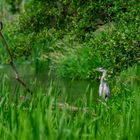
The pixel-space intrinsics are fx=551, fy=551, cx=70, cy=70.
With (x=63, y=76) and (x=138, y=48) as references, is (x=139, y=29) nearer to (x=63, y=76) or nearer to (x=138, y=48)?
(x=138, y=48)

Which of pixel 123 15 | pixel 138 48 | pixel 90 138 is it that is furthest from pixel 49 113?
pixel 123 15

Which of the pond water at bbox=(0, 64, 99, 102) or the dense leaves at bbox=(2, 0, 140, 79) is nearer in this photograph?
the dense leaves at bbox=(2, 0, 140, 79)

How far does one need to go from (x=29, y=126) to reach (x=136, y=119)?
33.8 inches

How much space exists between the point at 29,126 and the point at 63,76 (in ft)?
41.5

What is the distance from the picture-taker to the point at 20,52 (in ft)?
33.4

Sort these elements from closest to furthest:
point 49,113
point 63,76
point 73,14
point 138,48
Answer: point 49,113 → point 138,48 → point 73,14 → point 63,76

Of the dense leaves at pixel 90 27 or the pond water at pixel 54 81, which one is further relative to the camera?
the pond water at pixel 54 81

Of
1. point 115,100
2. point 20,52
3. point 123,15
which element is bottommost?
point 115,100

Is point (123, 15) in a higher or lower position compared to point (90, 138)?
higher

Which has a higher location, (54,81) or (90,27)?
(90,27)

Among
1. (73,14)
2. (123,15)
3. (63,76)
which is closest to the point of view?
(123,15)

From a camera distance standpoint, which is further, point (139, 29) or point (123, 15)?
point (123, 15)

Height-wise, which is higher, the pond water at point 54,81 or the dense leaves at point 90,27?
the dense leaves at point 90,27

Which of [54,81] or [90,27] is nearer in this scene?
[90,27]
